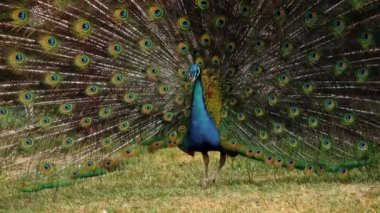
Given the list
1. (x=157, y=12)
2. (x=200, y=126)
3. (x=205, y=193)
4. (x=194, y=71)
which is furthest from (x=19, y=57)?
(x=205, y=193)

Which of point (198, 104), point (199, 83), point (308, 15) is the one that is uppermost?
point (308, 15)

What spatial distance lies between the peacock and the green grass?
0.93 feet

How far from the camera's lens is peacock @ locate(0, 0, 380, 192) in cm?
820

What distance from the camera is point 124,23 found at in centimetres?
827

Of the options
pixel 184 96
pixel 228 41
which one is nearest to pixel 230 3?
pixel 228 41

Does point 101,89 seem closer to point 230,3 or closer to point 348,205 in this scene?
point 230,3

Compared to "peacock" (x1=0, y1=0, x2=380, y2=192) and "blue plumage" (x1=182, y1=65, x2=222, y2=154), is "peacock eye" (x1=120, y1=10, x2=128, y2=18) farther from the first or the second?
"blue plumage" (x1=182, y1=65, x2=222, y2=154)

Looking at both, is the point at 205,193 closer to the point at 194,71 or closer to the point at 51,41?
the point at 194,71

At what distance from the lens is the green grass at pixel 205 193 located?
7.36 m

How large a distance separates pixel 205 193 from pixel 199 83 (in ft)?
3.11

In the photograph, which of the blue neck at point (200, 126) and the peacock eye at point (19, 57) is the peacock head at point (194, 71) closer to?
the blue neck at point (200, 126)

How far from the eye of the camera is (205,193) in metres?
8.13

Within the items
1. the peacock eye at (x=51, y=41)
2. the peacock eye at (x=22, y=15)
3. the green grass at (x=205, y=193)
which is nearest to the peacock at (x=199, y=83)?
the peacock eye at (x=51, y=41)

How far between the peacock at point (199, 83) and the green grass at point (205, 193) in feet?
0.93
